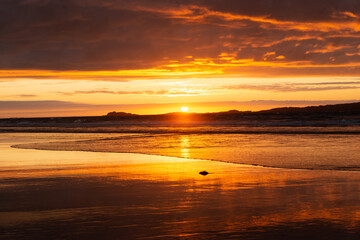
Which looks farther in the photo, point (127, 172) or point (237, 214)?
point (127, 172)

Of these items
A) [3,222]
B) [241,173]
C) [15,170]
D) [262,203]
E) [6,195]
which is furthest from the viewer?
[15,170]

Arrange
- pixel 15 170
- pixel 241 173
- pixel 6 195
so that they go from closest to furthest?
1. pixel 6 195
2. pixel 241 173
3. pixel 15 170

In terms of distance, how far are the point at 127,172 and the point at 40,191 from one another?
3719 mm

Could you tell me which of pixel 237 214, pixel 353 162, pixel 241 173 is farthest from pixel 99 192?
pixel 353 162

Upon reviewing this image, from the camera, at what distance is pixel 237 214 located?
829cm

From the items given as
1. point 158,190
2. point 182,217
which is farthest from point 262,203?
point 158,190

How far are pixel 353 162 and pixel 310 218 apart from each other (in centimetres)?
847

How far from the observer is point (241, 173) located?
13492mm

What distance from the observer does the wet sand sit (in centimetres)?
727

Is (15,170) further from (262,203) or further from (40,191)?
(262,203)

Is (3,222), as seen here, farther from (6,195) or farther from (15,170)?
(15,170)

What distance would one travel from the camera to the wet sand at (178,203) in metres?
7.27

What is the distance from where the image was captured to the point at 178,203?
927 centimetres

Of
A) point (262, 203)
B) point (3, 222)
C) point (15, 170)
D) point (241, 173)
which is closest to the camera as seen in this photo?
point (3, 222)
